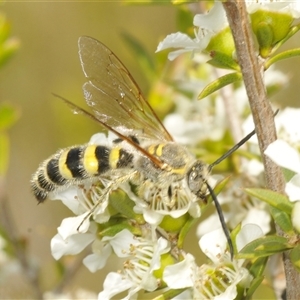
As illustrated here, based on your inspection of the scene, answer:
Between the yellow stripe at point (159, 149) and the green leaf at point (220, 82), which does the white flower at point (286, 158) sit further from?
the yellow stripe at point (159, 149)

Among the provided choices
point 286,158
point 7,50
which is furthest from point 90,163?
point 7,50

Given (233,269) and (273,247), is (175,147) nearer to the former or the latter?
(233,269)

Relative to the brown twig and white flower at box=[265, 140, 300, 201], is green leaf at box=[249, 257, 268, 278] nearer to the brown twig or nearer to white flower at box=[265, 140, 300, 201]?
the brown twig

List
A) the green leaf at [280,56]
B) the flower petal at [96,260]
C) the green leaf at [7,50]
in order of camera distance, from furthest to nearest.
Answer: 1. the green leaf at [7,50]
2. the flower petal at [96,260]
3. the green leaf at [280,56]

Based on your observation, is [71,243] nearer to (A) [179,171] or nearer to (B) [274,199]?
(A) [179,171]

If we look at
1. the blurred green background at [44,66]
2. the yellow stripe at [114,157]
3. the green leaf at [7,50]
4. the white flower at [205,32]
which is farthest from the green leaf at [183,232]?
the blurred green background at [44,66]

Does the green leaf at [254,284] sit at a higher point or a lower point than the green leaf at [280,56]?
lower

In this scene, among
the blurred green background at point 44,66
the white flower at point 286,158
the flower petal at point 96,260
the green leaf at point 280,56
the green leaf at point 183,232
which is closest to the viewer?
the white flower at point 286,158
